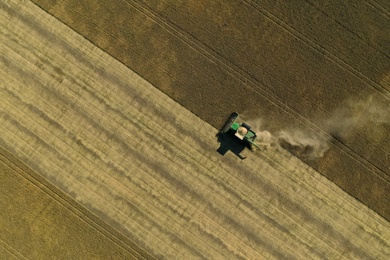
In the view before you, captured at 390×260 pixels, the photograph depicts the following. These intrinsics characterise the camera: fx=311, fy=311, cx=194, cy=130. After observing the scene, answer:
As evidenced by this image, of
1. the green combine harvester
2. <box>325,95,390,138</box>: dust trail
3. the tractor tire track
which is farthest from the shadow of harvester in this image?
<box>325,95,390,138</box>: dust trail

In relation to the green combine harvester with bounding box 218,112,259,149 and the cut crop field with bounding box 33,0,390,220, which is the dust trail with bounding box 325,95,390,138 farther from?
the green combine harvester with bounding box 218,112,259,149

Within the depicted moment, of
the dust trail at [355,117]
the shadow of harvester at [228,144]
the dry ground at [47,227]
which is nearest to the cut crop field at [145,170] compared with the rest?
the dry ground at [47,227]

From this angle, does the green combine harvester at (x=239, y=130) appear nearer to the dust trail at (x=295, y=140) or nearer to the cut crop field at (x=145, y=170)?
the dust trail at (x=295, y=140)

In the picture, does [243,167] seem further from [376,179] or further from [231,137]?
[376,179]

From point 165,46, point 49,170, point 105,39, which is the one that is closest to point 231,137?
point 165,46

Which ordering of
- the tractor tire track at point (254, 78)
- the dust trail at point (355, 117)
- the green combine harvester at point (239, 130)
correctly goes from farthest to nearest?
the dust trail at point (355, 117), the tractor tire track at point (254, 78), the green combine harvester at point (239, 130)
